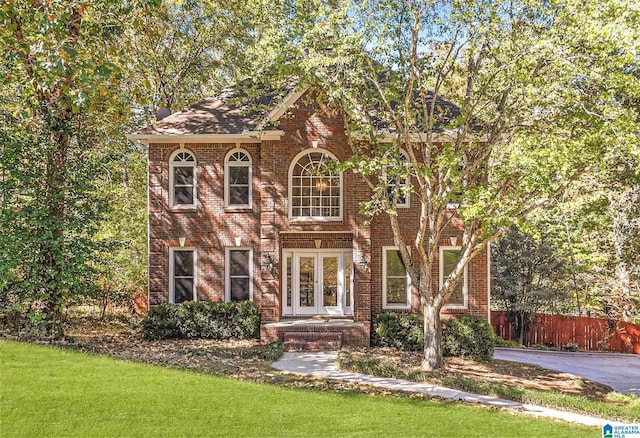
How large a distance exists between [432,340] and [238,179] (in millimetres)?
8745

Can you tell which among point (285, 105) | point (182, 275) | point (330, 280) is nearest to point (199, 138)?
point (285, 105)

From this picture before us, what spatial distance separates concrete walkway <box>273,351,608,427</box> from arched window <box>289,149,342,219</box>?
15.4 ft

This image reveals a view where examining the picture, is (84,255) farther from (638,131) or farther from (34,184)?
(638,131)

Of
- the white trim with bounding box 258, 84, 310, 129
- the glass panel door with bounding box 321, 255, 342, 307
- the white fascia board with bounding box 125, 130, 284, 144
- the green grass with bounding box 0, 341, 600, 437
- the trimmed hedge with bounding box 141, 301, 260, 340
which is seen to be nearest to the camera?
the green grass with bounding box 0, 341, 600, 437

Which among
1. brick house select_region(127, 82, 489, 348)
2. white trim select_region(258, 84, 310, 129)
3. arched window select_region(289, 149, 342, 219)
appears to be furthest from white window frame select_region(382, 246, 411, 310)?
white trim select_region(258, 84, 310, 129)

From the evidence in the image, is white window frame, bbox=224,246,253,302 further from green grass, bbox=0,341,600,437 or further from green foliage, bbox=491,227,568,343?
green foliage, bbox=491,227,568,343

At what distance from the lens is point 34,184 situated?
48.5 ft

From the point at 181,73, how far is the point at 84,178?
13.3 m

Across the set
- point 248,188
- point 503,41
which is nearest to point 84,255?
point 248,188

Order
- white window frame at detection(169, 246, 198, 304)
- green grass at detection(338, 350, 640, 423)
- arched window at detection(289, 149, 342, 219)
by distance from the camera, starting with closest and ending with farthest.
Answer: green grass at detection(338, 350, 640, 423), arched window at detection(289, 149, 342, 219), white window frame at detection(169, 246, 198, 304)

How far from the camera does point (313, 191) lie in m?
18.4

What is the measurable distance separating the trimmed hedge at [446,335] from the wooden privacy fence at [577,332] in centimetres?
771

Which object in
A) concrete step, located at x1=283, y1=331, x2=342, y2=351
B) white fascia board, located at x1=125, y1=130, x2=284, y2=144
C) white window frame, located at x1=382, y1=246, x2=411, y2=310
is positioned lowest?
concrete step, located at x1=283, y1=331, x2=342, y2=351

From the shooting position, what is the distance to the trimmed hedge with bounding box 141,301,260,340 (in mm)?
18062
